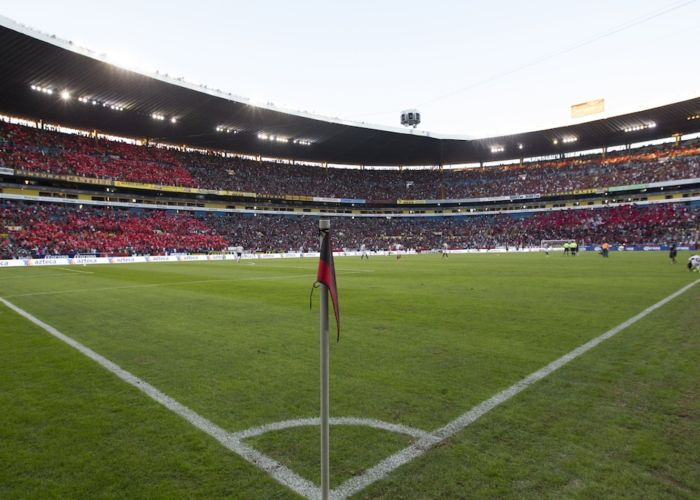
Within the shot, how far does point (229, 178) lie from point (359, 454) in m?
68.6

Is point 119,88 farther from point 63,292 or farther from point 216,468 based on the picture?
point 216,468

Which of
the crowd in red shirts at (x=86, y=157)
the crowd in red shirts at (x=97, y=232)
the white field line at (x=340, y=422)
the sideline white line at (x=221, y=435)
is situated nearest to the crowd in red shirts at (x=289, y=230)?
the crowd in red shirts at (x=97, y=232)

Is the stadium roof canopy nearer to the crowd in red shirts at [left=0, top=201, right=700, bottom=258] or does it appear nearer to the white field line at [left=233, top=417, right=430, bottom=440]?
the crowd in red shirts at [left=0, top=201, right=700, bottom=258]

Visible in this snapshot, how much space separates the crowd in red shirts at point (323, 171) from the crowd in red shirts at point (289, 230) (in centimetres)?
479

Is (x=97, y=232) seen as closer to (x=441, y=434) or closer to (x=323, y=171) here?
(x=323, y=171)

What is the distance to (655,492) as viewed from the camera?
277cm

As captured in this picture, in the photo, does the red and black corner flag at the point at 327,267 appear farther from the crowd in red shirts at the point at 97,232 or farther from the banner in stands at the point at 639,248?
the banner in stands at the point at 639,248

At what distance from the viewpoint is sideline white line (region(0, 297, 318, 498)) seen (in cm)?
295

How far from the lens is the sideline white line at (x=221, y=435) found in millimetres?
2951

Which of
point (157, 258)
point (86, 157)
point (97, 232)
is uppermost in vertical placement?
point (86, 157)

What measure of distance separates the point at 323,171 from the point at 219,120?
30148 mm

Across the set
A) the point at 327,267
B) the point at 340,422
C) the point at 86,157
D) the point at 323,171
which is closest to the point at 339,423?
the point at 340,422

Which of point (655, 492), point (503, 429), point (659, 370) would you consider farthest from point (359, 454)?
point (659, 370)

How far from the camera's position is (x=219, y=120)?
54125 millimetres
